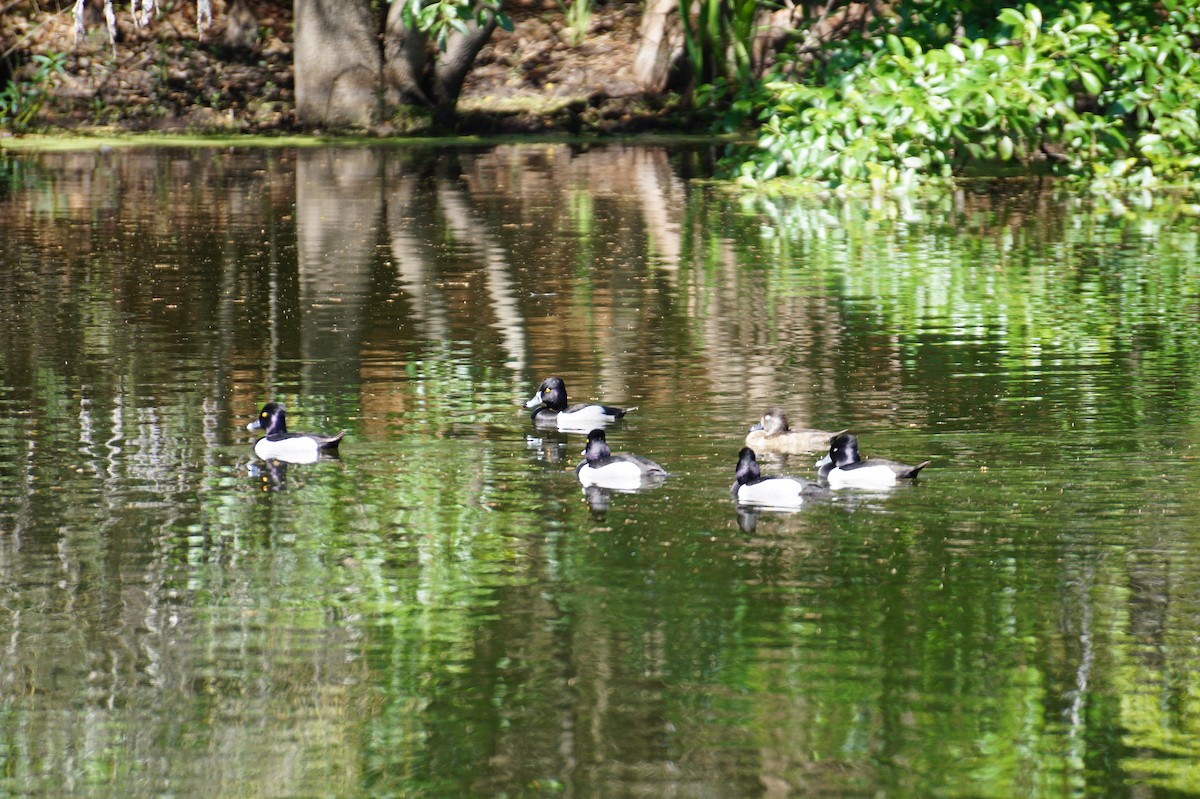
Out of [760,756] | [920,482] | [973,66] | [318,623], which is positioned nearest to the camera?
[760,756]

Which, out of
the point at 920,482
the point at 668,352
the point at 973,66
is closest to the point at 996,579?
the point at 920,482

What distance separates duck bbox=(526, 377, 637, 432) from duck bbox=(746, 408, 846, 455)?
968 mm

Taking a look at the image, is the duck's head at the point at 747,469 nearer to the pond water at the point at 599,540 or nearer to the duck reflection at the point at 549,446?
the pond water at the point at 599,540

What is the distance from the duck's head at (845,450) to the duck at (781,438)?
794mm

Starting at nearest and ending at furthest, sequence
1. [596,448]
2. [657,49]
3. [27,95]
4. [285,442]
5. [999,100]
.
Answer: [596,448]
[285,442]
[999,100]
[27,95]
[657,49]

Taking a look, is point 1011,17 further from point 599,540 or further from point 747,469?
point 599,540

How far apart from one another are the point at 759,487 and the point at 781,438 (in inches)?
50.6

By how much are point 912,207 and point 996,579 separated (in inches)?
645

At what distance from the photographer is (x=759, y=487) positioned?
9.57 meters

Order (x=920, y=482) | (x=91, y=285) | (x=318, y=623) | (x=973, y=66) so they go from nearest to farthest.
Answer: (x=318, y=623)
(x=920, y=482)
(x=91, y=285)
(x=973, y=66)

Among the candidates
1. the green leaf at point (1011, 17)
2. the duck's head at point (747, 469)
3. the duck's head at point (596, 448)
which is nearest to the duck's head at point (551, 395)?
the duck's head at point (596, 448)

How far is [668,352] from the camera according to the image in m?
14.3

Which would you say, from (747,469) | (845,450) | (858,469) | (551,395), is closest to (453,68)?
(551,395)

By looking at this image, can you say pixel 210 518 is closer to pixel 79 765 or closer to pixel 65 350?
pixel 79 765
